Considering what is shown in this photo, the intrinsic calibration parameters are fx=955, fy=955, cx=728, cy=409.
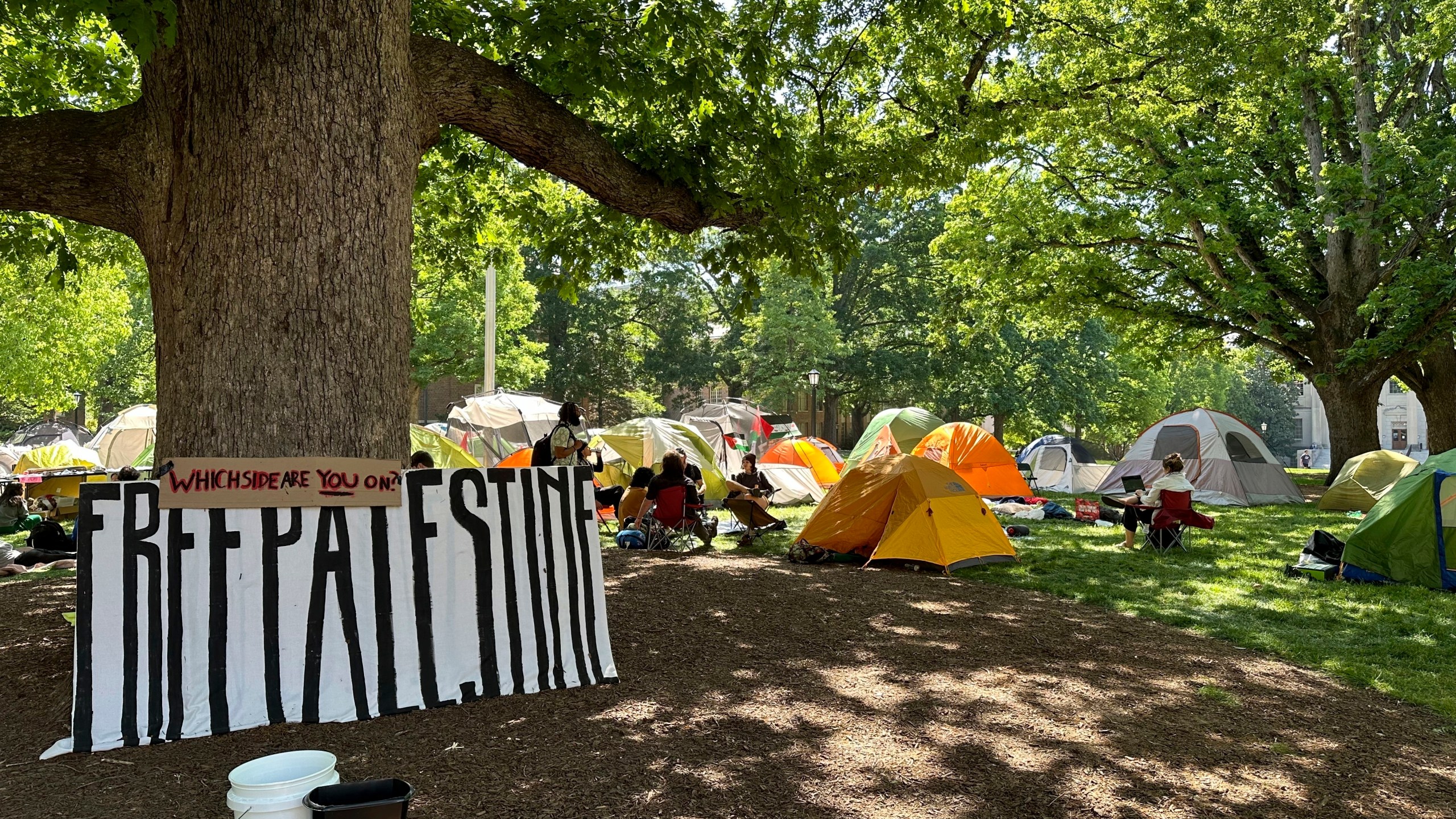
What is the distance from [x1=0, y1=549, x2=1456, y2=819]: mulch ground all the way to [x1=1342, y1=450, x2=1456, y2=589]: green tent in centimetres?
382

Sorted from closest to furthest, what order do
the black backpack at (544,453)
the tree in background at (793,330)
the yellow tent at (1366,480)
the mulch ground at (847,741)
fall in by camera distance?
the mulch ground at (847,741) → the black backpack at (544,453) → the yellow tent at (1366,480) → the tree in background at (793,330)

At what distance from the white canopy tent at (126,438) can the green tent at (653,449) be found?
615 inches

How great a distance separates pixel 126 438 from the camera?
1029 inches

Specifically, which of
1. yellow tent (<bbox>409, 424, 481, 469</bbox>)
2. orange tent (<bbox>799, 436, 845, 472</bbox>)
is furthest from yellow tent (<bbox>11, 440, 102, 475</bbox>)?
orange tent (<bbox>799, 436, 845, 472</bbox>)

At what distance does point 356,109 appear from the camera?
16.1ft

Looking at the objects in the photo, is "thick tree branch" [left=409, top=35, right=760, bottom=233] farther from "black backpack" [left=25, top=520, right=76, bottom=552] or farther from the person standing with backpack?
"black backpack" [left=25, top=520, right=76, bottom=552]

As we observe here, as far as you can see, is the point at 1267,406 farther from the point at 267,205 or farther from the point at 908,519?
the point at 267,205

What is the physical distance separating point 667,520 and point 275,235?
7.56 meters

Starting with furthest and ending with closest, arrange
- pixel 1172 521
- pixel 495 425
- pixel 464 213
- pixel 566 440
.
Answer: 1. pixel 495 425
2. pixel 1172 521
3. pixel 464 213
4. pixel 566 440

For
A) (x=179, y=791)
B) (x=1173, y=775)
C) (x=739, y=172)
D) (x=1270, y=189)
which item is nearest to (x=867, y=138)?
(x=739, y=172)

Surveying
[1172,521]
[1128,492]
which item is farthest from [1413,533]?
[1128,492]

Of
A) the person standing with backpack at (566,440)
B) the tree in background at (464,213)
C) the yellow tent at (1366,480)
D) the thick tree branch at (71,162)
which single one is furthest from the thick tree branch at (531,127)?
the yellow tent at (1366,480)

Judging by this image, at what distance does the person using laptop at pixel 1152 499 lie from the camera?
12.0m

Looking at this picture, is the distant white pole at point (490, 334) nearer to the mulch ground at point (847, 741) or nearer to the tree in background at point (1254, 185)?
the tree in background at point (1254, 185)
